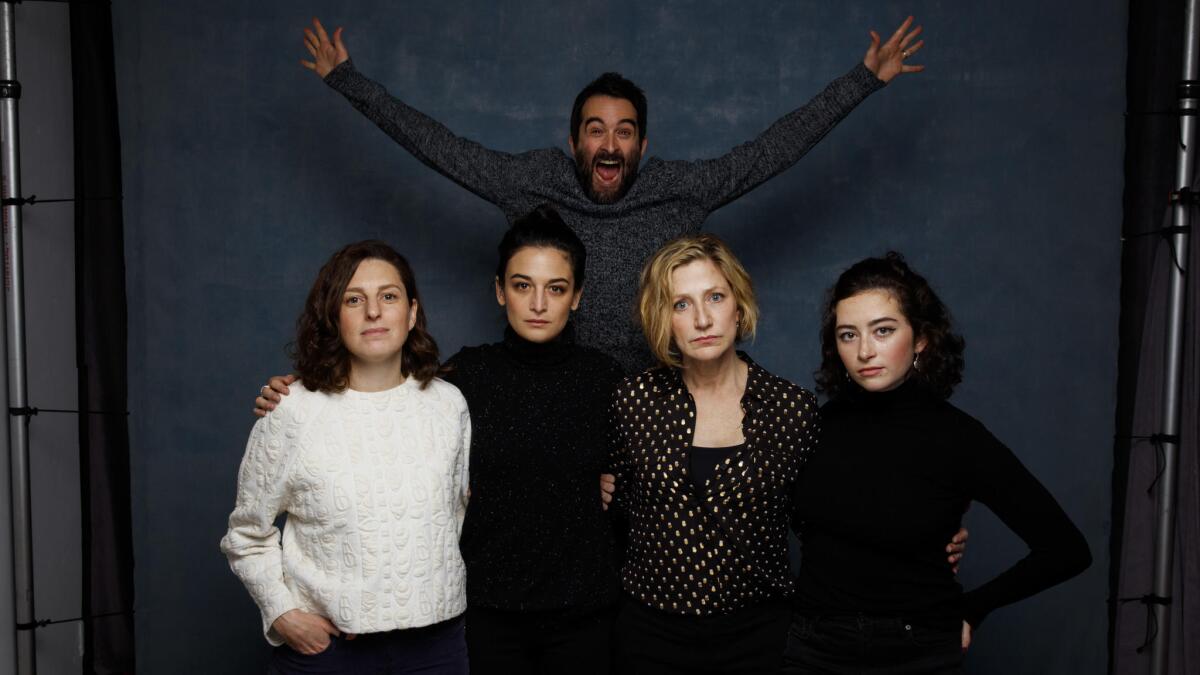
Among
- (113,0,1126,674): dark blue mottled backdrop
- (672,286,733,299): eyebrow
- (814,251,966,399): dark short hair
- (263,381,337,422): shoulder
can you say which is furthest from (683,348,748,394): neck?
(113,0,1126,674): dark blue mottled backdrop

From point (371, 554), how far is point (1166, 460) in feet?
7.24

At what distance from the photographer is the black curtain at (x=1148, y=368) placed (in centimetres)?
271

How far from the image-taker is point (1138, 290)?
11.0 ft

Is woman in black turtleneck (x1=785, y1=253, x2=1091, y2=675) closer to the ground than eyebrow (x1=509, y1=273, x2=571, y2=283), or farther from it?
closer to the ground

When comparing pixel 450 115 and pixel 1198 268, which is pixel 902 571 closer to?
pixel 1198 268

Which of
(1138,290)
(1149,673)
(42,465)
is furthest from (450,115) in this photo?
(1149,673)

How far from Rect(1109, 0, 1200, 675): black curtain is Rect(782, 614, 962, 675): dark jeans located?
127 cm

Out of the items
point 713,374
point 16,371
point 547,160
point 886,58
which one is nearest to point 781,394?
point 713,374

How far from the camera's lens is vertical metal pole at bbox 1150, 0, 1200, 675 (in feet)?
8.87

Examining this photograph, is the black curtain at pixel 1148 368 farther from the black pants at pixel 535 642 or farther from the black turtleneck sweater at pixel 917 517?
the black pants at pixel 535 642

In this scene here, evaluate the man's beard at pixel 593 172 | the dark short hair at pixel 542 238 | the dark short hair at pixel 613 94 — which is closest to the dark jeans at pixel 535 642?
the dark short hair at pixel 542 238

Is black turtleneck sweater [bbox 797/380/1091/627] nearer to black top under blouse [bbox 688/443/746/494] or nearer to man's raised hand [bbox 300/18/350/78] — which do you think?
black top under blouse [bbox 688/443/746/494]

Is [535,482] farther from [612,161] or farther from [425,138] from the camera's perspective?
[425,138]

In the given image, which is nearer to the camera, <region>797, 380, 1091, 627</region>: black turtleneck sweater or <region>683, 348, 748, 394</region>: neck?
<region>797, 380, 1091, 627</region>: black turtleneck sweater
